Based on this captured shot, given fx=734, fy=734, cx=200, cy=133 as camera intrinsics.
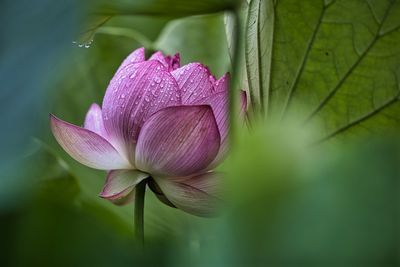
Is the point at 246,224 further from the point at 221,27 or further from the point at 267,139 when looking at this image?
the point at 221,27

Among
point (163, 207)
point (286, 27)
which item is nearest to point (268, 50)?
point (286, 27)

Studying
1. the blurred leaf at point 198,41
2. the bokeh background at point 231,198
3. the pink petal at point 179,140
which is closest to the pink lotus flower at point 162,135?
the pink petal at point 179,140

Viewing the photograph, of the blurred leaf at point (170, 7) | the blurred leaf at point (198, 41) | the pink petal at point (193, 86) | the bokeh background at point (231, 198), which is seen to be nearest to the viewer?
the bokeh background at point (231, 198)

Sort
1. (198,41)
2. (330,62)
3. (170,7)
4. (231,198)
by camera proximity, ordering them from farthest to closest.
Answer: (198,41) < (330,62) < (170,7) < (231,198)

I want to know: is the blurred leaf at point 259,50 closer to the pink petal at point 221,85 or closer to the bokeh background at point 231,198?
the pink petal at point 221,85

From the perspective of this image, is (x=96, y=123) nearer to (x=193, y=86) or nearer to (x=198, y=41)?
(x=193, y=86)

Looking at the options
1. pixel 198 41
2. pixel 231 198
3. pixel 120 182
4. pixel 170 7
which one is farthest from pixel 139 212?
pixel 198 41

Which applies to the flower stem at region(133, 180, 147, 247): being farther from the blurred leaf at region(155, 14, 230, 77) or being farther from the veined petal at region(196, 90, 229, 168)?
the blurred leaf at region(155, 14, 230, 77)
